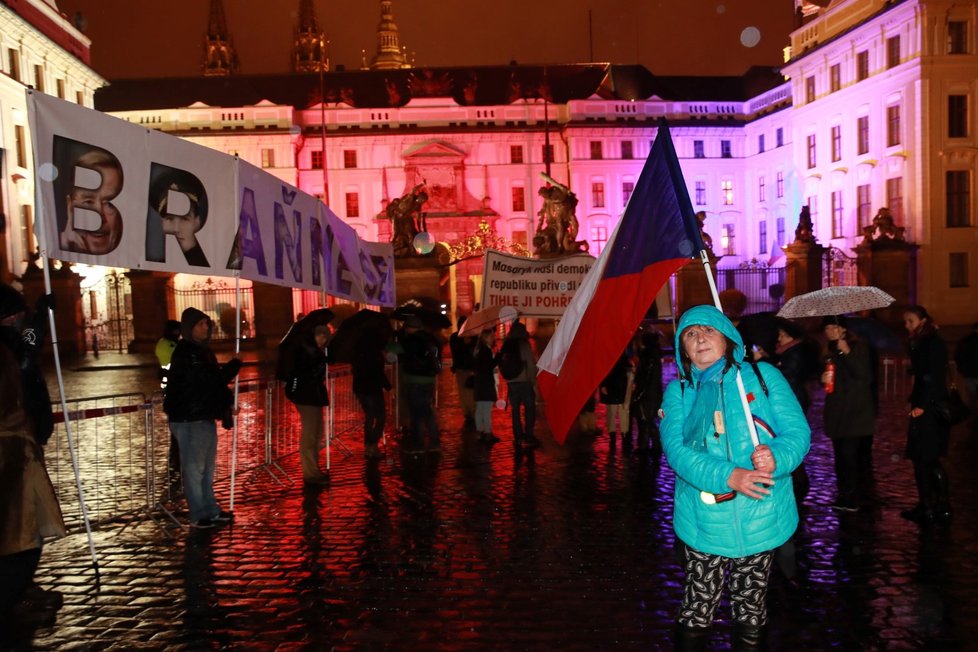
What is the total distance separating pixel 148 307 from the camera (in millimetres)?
Result: 27172

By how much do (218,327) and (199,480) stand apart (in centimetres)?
2955

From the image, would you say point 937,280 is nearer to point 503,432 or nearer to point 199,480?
point 503,432

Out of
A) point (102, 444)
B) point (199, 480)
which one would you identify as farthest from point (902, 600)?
point (102, 444)

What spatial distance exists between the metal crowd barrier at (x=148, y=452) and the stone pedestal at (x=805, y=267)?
19.5 meters

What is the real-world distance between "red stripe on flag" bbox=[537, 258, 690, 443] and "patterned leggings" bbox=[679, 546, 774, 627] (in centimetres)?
163

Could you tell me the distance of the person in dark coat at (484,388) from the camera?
12.2 m

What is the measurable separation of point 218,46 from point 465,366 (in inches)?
3957

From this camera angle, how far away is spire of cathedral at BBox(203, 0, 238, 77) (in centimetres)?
10294

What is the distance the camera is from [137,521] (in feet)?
27.2

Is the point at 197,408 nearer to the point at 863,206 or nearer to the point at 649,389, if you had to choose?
the point at 649,389

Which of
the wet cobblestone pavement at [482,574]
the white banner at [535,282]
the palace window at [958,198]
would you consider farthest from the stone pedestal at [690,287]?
the wet cobblestone pavement at [482,574]

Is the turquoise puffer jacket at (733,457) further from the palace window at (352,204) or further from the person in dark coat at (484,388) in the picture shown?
the palace window at (352,204)

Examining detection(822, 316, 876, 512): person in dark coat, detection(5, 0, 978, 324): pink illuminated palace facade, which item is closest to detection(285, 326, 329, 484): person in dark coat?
detection(822, 316, 876, 512): person in dark coat

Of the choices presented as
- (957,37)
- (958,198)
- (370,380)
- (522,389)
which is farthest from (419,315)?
(957,37)
